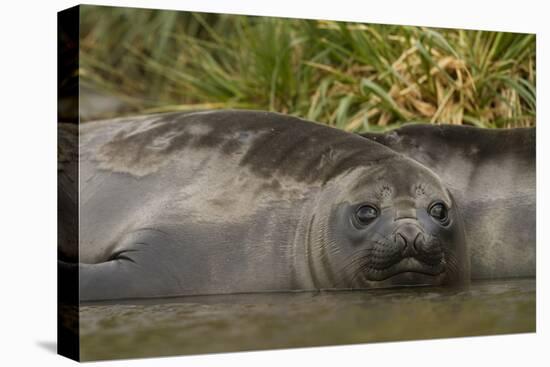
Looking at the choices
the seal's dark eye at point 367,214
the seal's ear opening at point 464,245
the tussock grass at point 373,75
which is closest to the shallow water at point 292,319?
the seal's ear opening at point 464,245

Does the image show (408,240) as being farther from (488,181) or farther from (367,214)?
(488,181)

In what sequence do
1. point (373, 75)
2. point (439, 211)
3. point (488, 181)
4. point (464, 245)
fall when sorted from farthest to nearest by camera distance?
point (373, 75)
point (488, 181)
point (464, 245)
point (439, 211)

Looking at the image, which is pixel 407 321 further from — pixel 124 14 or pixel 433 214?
pixel 124 14

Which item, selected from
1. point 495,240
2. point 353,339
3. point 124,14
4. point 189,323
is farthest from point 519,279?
point 124,14

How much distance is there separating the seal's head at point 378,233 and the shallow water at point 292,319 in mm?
92

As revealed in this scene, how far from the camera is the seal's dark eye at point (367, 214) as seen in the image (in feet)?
18.5

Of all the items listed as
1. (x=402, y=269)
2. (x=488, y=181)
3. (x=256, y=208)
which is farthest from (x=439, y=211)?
(x=256, y=208)

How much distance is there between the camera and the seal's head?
5.61 metres

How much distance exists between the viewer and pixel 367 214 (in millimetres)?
5633

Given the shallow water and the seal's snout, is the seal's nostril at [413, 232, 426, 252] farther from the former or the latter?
the shallow water

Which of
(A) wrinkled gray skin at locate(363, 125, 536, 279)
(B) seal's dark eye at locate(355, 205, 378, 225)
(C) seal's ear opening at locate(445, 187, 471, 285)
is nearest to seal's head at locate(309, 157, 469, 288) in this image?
(B) seal's dark eye at locate(355, 205, 378, 225)

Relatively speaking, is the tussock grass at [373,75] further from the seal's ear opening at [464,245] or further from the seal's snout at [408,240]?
the seal's snout at [408,240]

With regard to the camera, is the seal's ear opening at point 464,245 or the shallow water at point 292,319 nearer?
the shallow water at point 292,319

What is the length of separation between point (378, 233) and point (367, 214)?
0.12 metres
